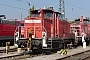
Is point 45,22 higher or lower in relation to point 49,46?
higher

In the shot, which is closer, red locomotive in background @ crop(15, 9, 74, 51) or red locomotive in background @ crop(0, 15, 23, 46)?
red locomotive in background @ crop(15, 9, 74, 51)

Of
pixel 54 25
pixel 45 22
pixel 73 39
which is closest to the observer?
pixel 45 22

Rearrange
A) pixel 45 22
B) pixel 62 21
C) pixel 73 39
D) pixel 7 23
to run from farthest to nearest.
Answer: pixel 7 23 < pixel 73 39 < pixel 62 21 < pixel 45 22

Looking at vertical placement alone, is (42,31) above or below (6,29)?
below

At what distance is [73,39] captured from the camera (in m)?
19.1

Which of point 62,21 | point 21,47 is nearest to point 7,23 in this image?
point 62,21

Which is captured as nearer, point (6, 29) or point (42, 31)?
point (42, 31)

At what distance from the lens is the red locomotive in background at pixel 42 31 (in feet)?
42.1

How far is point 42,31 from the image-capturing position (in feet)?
44.7

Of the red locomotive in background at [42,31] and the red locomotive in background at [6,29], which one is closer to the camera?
the red locomotive in background at [42,31]

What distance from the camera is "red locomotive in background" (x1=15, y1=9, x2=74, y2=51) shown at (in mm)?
12825

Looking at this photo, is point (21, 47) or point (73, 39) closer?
point (21, 47)

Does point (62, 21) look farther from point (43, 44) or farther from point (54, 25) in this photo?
point (43, 44)

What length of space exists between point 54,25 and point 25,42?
10.8 feet
